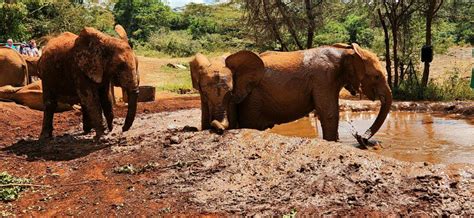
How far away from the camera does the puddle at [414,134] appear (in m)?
8.68

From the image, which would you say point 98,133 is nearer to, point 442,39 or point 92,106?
point 92,106

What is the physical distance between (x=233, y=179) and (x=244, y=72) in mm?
3045

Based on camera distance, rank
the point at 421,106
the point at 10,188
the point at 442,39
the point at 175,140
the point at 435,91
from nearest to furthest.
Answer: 1. the point at 10,188
2. the point at 175,140
3. the point at 421,106
4. the point at 435,91
5. the point at 442,39

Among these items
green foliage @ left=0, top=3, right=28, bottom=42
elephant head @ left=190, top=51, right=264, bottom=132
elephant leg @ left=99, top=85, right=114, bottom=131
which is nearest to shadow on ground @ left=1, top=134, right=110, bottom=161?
elephant leg @ left=99, top=85, right=114, bottom=131

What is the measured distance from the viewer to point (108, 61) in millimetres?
9109

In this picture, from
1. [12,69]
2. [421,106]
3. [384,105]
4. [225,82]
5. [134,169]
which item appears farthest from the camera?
[421,106]

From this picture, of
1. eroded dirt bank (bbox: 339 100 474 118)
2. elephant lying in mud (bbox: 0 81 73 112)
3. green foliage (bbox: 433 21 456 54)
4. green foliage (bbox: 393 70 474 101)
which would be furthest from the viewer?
green foliage (bbox: 433 21 456 54)

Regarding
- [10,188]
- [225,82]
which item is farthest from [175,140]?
[10,188]

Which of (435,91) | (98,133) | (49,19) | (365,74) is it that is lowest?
(98,133)

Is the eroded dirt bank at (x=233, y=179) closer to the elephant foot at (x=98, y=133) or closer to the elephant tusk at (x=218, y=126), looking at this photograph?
the elephant tusk at (x=218, y=126)

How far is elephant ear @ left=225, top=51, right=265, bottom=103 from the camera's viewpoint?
9039mm

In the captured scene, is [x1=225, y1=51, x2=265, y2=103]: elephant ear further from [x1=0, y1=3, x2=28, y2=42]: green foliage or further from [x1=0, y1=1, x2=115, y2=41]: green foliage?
[x1=0, y1=1, x2=115, y2=41]: green foliage

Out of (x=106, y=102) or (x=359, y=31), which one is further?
(x=359, y=31)

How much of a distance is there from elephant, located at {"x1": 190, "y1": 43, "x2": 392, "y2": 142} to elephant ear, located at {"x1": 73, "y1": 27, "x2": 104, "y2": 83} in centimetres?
150
